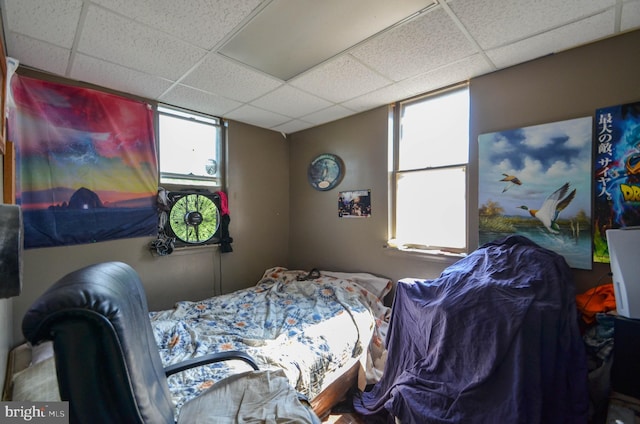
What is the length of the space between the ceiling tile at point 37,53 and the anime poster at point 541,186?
3.12m

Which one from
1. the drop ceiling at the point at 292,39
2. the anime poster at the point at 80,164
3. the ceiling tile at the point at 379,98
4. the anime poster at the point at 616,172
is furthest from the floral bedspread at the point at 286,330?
the drop ceiling at the point at 292,39

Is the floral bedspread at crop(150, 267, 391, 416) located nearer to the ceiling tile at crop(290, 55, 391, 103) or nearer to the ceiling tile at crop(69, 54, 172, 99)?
the ceiling tile at crop(290, 55, 391, 103)

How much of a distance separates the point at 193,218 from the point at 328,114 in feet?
6.06

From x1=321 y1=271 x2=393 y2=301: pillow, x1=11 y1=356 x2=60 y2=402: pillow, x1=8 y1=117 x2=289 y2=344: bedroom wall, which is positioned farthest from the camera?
x1=321 y1=271 x2=393 y2=301: pillow

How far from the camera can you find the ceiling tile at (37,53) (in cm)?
165

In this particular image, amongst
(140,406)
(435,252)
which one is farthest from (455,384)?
(140,406)

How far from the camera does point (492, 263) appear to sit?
168cm

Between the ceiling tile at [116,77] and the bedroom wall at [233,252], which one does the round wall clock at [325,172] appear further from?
the ceiling tile at [116,77]

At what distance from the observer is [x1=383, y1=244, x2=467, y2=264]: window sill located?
89.4 inches

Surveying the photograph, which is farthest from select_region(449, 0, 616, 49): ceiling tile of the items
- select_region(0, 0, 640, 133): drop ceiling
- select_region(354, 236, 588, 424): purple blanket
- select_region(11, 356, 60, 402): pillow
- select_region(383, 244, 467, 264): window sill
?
select_region(11, 356, 60, 402): pillow

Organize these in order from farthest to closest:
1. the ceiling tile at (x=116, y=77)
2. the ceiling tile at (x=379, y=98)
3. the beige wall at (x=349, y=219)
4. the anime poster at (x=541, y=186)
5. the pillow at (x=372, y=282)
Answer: the beige wall at (x=349, y=219) → the pillow at (x=372, y=282) → the ceiling tile at (x=379, y=98) → the ceiling tile at (x=116, y=77) → the anime poster at (x=541, y=186)

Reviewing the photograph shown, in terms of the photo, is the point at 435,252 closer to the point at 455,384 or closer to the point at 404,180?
the point at 404,180

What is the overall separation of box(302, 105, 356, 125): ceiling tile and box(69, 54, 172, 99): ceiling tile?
56.6 inches

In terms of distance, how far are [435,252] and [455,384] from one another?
3.84 feet
